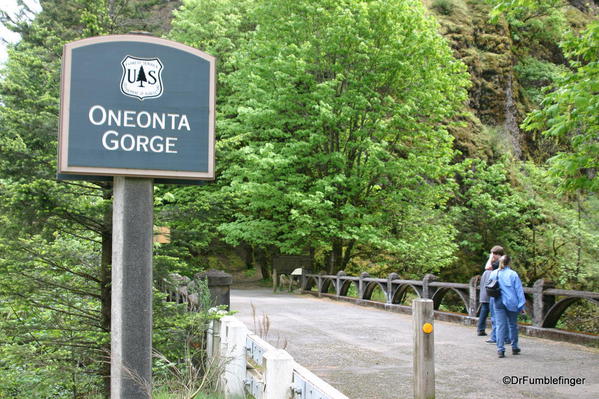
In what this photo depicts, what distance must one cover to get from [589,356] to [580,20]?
A: 39.5 m

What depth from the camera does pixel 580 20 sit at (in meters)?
42.2

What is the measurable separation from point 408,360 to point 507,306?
5.88 feet

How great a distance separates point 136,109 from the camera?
213 inches

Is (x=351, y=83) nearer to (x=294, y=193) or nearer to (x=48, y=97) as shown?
(x=294, y=193)

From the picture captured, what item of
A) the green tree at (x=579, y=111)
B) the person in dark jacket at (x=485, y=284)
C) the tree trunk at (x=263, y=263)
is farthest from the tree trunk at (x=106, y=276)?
the tree trunk at (x=263, y=263)

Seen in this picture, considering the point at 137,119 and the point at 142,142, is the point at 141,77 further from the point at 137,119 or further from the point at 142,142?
the point at 142,142

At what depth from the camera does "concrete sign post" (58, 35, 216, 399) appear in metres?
5.27

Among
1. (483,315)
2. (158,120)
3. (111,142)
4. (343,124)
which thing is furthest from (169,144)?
(343,124)

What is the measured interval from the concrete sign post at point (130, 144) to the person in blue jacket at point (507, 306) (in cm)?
565

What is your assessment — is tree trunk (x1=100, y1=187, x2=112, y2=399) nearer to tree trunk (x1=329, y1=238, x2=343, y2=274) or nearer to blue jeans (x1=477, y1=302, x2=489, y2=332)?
blue jeans (x1=477, y1=302, x2=489, y2=332)

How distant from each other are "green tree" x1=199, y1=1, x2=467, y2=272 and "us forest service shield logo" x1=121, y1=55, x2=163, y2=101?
15536 mm

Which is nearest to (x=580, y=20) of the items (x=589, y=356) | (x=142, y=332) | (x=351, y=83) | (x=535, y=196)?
(x=535, y=196)

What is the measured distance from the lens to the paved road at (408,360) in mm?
7059

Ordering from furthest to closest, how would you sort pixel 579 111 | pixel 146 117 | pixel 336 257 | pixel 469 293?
pixel 336 257, pixel 469 293, pixel 579 111, pixel 146 117
